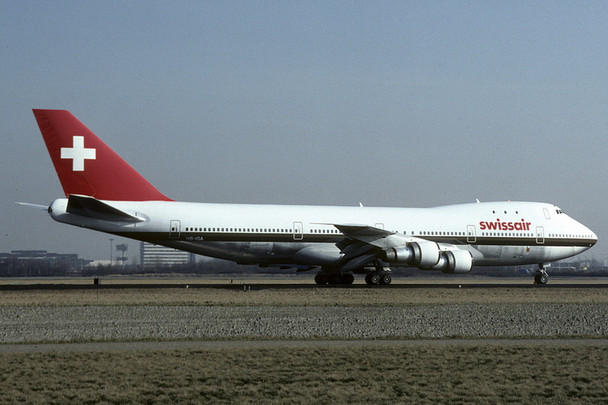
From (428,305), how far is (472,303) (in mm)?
2120

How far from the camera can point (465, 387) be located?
9.99m

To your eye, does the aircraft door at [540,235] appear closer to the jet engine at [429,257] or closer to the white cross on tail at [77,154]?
the jet engine at [429,257]

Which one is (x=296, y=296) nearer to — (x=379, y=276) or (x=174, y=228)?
(x=174, y=228)

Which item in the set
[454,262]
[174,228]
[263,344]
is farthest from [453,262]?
[263,344]

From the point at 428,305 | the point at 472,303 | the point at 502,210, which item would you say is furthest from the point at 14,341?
the point at 502,210

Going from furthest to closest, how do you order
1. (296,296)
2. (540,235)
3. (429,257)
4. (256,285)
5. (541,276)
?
(541,276) < (540,235) < (256,285) < (429,257) < (296,296)

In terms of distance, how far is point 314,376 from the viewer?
425 inches

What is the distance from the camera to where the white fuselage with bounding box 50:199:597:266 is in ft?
108

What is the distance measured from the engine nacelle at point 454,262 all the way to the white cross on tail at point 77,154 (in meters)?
17.0

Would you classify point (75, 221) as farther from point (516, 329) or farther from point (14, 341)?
point (516, 329)

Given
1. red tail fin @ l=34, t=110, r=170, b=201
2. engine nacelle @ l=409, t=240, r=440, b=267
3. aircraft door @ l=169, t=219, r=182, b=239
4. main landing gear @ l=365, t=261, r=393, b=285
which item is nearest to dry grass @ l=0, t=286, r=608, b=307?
engine nacelle @ l=409, t=240, r=440, b=267

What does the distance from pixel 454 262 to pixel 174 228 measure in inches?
516

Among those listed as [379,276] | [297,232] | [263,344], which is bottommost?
[263,344]

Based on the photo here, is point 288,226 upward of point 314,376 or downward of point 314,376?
upward
